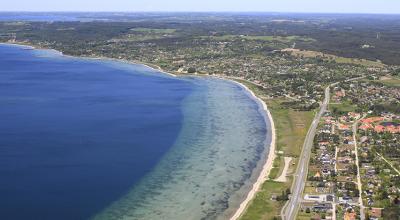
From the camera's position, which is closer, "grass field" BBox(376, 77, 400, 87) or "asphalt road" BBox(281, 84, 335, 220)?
"asphalt road" BBox(281, 84, 335, 220)

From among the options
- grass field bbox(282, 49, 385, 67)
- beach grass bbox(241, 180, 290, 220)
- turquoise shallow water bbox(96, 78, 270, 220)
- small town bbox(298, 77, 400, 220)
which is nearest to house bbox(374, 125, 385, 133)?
small town bbox(298, 77, 400, 220)

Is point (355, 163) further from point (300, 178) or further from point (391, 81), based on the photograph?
point (391, 81)

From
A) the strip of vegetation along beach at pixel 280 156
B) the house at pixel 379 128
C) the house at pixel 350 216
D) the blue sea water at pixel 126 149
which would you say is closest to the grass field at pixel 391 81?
the strip of vegetation along beach at pixel 280 156

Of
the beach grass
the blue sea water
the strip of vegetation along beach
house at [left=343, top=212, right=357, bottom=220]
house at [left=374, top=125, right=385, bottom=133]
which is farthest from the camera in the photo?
house at [left=374, top=125, right=385, bottom=133]

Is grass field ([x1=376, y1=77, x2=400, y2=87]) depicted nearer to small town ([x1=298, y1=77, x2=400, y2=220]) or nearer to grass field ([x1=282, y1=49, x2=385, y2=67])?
small town ([x1=298, y1=77, x2=400, y2=220])

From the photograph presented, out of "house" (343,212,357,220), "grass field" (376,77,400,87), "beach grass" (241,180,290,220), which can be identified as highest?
"grass field" (376,77,400,87)

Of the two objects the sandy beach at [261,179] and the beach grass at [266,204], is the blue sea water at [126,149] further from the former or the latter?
the beach grass at [266,204]

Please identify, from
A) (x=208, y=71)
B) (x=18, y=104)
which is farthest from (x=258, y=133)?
(x=208, y=71)
